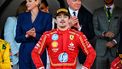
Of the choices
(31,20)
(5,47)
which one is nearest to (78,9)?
(31,20)

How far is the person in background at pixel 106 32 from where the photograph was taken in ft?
23.4

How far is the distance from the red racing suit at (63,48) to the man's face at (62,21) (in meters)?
0.06

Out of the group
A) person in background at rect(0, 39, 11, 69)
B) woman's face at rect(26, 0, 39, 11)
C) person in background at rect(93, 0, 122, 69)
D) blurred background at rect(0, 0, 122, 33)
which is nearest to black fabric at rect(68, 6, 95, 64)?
person in background at rect(93, 0, 122, 69)

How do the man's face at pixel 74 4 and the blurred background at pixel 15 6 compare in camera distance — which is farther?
the blurred background at pixel 15 6

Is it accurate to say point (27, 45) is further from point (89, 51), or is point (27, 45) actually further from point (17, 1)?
point (17, 1)

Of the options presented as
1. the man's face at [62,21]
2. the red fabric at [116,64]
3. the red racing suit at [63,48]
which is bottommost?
the red fabric at [116,64]

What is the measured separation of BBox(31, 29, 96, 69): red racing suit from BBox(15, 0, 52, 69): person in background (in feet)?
1.09

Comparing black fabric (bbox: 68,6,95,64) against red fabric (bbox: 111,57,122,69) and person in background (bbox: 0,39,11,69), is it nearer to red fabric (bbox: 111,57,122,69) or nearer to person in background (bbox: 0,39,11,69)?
red fabric (bbox: 111,57,122,69)

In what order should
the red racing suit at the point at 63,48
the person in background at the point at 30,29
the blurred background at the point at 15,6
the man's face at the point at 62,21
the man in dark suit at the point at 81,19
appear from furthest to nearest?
the blurred background at the point at 15,6 < the man in dark suit at the point at 81,19 < the person in background at the point at 30,29 < the man's face at the point at 62,21 < the red racing suit at the point at 63,48

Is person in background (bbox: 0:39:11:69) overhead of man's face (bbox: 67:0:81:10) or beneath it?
beneath

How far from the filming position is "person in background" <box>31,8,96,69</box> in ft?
19.0

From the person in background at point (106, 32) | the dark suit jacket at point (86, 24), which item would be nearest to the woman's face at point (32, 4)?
the dark suit jacket at point (86, 24)

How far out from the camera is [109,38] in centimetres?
713

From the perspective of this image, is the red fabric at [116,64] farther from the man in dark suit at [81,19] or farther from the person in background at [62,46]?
the person in background at [62,46]
